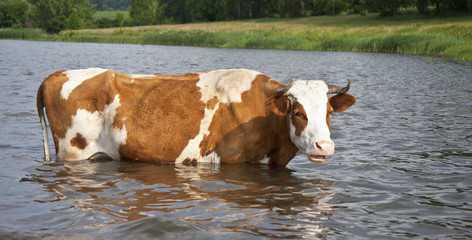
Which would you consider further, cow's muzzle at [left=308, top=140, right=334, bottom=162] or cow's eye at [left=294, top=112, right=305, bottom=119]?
cow's eye at [left=294, top=112, right=305, bottom=119]

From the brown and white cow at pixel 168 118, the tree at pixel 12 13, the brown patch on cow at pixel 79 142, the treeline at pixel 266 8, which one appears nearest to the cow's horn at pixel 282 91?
the brown and white cow at pixel 168 118

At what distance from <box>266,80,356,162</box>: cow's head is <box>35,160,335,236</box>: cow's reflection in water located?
57cm

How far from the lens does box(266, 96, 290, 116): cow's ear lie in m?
6.91

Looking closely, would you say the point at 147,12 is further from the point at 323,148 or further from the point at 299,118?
the point at 323,148

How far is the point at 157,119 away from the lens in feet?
23.5

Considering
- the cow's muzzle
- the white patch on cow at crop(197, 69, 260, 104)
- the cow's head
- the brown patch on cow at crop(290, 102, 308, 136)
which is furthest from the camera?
the white patch on cow at crop(197, 69, 260, 104)

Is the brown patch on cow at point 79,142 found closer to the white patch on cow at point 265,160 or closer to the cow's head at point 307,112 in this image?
the white patch on cow at point 265,160

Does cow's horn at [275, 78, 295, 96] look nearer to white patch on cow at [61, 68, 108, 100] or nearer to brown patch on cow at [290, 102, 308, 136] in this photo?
brown patch on cow at [290, 102, 308, 136]

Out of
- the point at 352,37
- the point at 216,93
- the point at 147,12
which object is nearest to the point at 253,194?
the point at 216,93

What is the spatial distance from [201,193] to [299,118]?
62.1 inches

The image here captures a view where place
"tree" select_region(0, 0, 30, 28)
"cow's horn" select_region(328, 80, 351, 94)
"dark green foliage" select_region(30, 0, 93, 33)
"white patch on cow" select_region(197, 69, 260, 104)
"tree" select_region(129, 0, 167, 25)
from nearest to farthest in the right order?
"cow's horn" select_region(328, 80, 351, 94) < "white patch on cow" select_region(197, 69, 260, 104) < "dark green foliage" select_region(30, 0, 93, 33) < "tree" select_region(0, 0, 30, 28) < "tree" select_region(129, 0, 167, 25)

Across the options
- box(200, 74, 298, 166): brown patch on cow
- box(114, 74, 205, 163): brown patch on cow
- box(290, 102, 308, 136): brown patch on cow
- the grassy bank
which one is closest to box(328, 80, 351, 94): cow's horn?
box(290, 102, 308, 136): brown patch on cow

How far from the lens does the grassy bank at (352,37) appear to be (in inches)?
1602

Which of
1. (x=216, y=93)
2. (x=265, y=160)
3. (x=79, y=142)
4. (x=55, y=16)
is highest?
(x=55, y=16)
